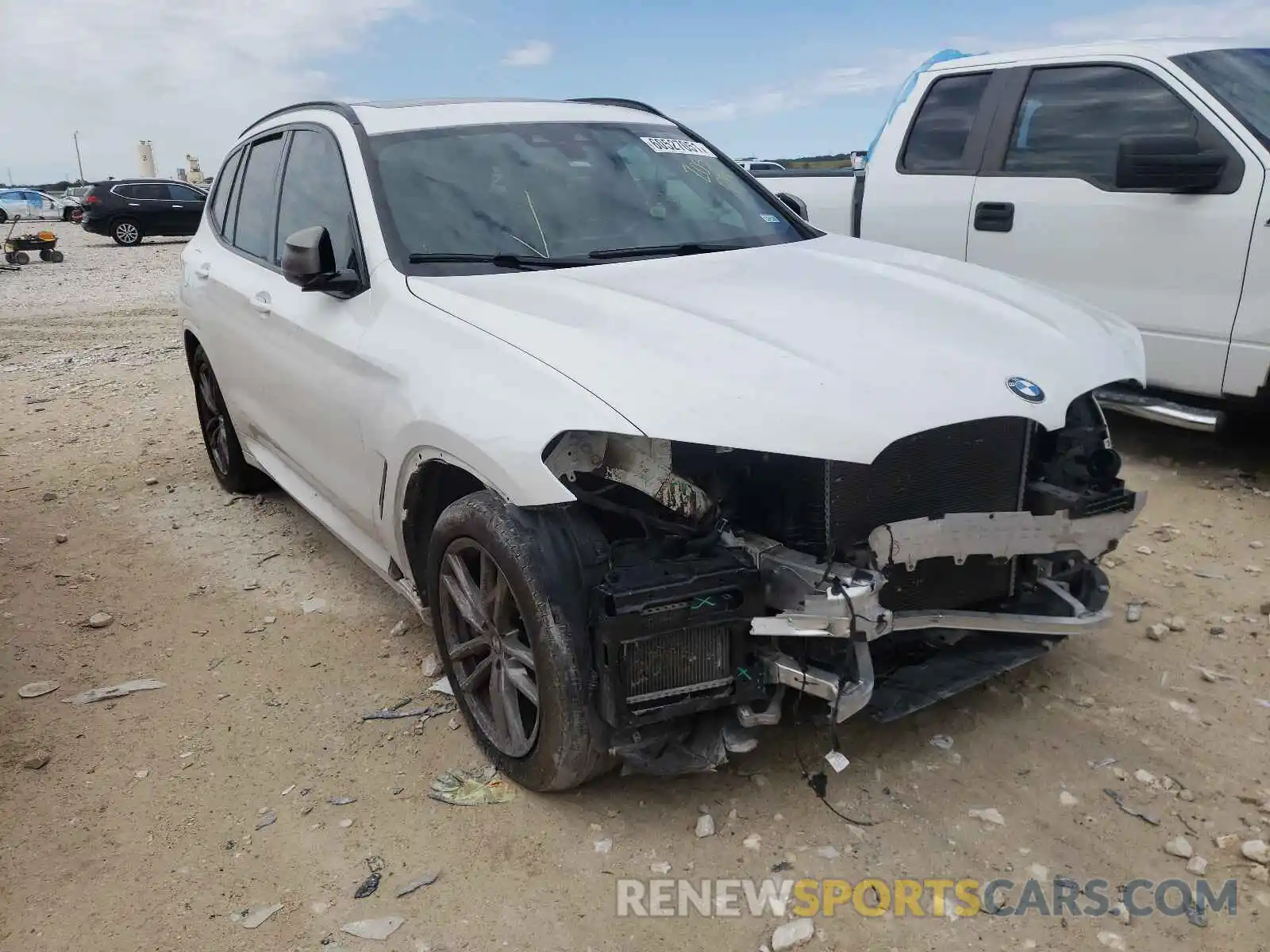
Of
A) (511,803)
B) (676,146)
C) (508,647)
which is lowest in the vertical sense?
(511,803)

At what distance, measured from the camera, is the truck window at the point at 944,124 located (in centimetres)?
575

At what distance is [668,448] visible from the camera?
8.05 ft

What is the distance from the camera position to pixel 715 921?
238 centimetres

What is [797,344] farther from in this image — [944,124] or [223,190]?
[944,124]

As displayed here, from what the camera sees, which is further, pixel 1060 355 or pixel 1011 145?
pixel 1011 145

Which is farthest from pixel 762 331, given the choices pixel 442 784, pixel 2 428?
pixel 2 428

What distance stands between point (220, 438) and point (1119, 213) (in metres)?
4.77

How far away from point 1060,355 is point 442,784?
6.87 feet

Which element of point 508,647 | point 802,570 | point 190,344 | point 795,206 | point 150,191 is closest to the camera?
point 802,570

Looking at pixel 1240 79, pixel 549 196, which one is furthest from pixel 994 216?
pixel 549 196

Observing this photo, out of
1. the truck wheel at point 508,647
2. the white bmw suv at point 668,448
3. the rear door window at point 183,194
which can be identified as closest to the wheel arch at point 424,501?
the white bmw suv at point 668,448

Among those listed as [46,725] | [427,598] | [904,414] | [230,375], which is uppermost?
[904,414]

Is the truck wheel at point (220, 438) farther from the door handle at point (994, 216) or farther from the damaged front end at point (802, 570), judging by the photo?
the door handle at point (994, 216)

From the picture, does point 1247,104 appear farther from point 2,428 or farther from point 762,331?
point 2,428
